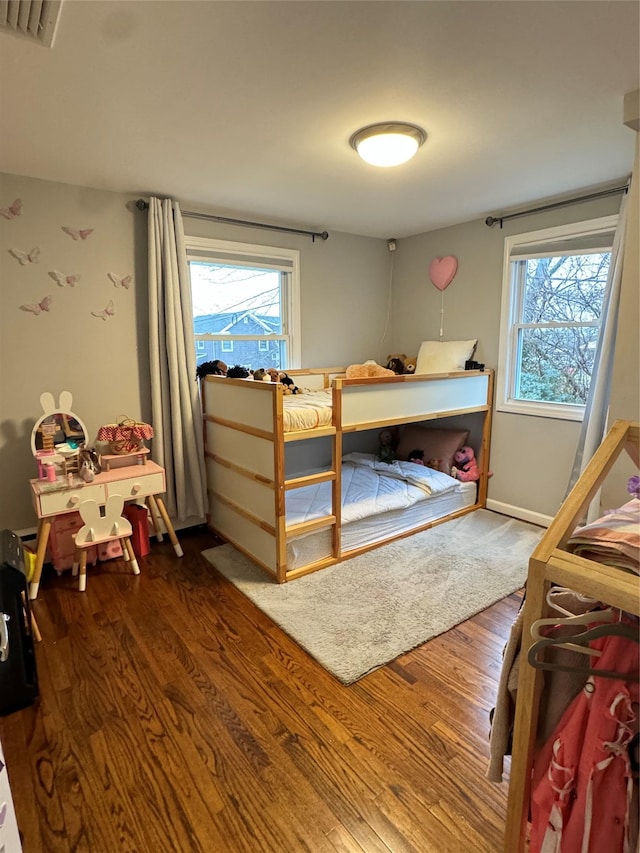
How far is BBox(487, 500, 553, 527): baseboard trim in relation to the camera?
3.30 m

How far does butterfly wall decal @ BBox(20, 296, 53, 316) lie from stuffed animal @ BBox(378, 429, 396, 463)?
8.62 feet

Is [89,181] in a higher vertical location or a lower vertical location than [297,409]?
higher

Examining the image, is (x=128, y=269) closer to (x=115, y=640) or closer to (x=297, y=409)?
(x=297, y=409)

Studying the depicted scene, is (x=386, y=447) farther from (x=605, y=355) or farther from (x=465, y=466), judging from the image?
(x=605, y=355)

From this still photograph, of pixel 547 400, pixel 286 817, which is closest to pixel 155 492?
pixel 286 817

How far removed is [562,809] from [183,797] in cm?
111

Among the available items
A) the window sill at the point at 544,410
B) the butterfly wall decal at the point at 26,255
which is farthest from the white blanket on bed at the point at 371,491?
the butterfly wall decal at the point at 26,255

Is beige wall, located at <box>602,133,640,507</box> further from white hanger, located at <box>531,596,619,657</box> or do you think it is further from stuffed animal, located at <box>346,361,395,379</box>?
stuffed animal, located at <box>346,361,395,379</box>

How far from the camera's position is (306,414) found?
102 inches

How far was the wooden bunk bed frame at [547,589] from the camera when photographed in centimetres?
73

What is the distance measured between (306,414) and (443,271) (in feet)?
6.54

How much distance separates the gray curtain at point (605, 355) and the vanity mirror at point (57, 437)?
2.97m

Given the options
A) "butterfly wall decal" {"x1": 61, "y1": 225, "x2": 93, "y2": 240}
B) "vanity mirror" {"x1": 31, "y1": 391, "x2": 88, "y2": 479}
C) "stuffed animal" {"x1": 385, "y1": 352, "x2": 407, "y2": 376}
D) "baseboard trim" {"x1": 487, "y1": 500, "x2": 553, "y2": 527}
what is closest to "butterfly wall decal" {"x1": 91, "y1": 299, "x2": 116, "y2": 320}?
"butterfly wall decal" {"x1": 61, "y1": 225, "x2": 93, "y2": 240}

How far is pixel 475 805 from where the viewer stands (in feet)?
4.41
